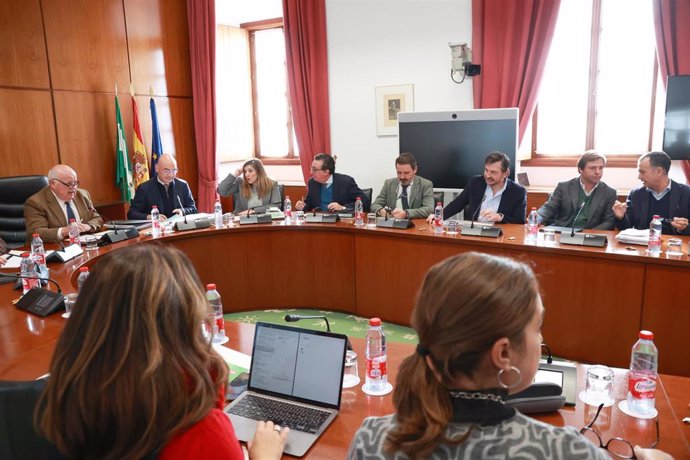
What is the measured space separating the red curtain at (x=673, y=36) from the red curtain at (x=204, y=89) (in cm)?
453

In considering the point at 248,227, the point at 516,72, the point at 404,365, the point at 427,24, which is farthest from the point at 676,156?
the point at 404,365

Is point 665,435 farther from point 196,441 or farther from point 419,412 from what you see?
point 196,441

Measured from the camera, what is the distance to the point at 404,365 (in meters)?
0.94

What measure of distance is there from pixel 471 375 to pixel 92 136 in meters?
5.34

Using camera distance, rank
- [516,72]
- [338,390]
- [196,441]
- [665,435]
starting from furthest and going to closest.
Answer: [516,72], [338,390], [665,435], [196,441]

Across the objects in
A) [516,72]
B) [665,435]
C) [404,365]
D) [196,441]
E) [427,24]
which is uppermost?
[427,24]

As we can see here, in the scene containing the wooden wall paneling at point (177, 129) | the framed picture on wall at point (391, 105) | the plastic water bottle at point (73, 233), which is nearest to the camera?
the plastic water bottle at point (73, 233)

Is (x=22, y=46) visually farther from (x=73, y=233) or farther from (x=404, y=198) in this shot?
(x=404, y=198)

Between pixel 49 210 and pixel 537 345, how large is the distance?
3.71 meters

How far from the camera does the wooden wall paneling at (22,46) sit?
454 cm

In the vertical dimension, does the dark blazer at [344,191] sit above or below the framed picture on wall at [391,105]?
below

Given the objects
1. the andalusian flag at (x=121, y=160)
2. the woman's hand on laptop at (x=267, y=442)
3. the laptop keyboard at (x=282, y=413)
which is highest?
the andalusian flag at (x=121, y=160)

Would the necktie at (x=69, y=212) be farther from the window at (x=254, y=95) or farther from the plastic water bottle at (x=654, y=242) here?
Result: the plastic water bottle at (x=654, y=242)

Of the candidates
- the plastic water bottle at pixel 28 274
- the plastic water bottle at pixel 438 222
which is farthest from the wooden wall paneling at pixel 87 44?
the plastic water bottle at pixel 438 222
